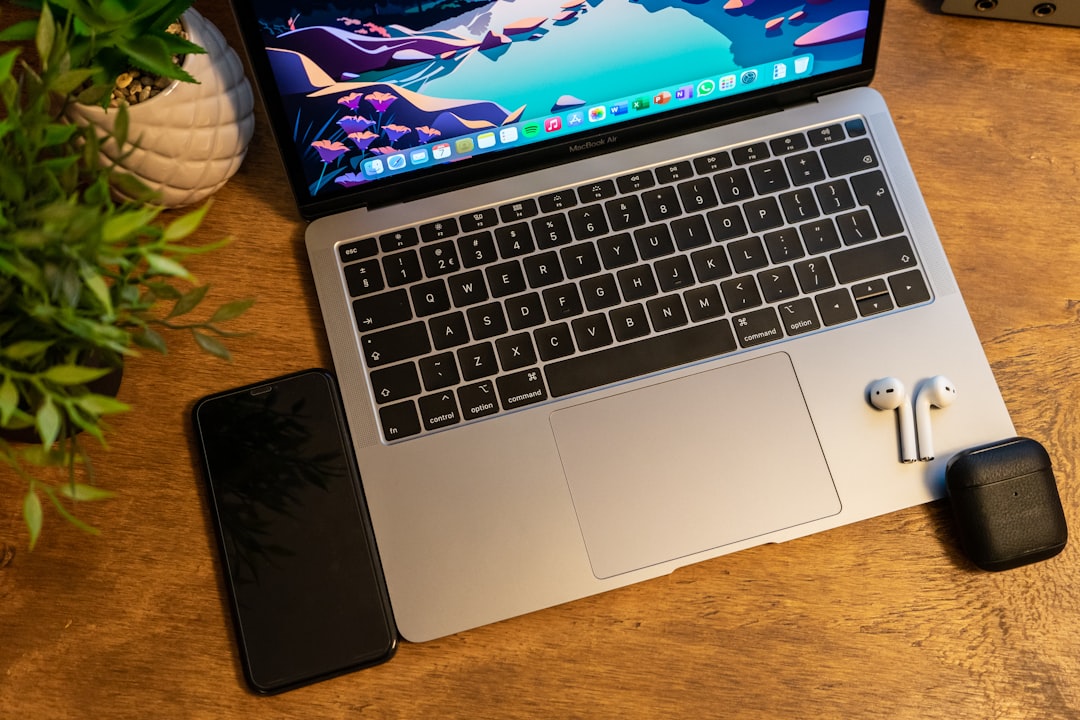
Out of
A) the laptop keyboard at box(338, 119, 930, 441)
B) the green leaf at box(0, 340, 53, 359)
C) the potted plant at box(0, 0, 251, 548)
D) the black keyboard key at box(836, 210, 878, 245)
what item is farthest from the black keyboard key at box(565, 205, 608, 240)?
the green leaf at box(0, 340, 53, 359)

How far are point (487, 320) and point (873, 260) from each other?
341mm

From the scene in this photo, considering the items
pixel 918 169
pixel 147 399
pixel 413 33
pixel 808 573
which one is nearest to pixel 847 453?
pixel 808 573

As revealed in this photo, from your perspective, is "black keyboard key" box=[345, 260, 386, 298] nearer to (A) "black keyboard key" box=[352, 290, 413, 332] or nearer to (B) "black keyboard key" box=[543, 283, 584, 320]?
(A) "black keyboard key" box=[352, 290, 413, 332]

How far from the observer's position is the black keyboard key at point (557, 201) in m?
0.76

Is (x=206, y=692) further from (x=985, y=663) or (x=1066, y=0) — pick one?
(x=1066, y=0)

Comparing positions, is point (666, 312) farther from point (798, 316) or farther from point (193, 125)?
point (193, 125)

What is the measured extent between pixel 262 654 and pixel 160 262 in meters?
0.38

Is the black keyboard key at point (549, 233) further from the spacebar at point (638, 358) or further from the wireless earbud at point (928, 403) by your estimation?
the wireless earbud at point (928, 403)

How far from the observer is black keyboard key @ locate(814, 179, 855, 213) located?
2.50ft

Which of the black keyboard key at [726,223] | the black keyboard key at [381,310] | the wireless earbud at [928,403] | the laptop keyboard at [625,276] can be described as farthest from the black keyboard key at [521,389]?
the wireless earbud at [928,403]

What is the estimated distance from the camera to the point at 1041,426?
73 cm

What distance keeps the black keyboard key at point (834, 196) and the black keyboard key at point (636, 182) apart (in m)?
0.15

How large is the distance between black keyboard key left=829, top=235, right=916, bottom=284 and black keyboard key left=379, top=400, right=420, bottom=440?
0.38 meters

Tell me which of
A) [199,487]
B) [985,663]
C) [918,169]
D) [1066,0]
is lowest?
[985,663]
